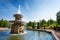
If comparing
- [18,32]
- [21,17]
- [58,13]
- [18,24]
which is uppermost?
[58,13]

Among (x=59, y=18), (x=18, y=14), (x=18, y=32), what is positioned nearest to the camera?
(x=18, y=32)

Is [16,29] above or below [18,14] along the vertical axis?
below

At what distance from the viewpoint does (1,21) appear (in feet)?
156

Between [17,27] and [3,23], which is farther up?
[3,23]

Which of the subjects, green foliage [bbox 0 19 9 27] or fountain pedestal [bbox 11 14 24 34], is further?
green foliage [bbox 0 19 9 27]

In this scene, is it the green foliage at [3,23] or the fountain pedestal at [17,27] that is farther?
the green foliage at [3,23]

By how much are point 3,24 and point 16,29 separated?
33392mm

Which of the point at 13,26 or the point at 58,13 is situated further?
the point at 58,13

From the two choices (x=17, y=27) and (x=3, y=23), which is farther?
(x=3, y=23)

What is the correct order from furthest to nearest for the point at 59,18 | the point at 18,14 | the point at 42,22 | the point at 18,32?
1. the point at 42,22
2. the point at 59,18
3. the point at 18,14
4. the point at 18,32

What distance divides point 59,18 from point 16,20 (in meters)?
17.5

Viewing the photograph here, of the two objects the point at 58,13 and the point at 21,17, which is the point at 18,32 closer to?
the point at 21,17

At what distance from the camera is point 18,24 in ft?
56.4

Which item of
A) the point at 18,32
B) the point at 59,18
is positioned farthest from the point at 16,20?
the point at 59,18
